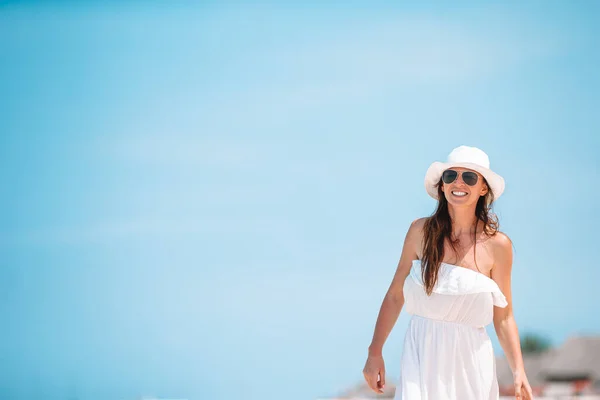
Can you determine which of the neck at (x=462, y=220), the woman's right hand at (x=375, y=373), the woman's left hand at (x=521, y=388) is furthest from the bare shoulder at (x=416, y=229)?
the woman's left hand at (x=521, y=388)

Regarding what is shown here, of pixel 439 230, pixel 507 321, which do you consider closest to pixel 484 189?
pixel 439 230

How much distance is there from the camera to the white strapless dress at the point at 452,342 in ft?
13.5

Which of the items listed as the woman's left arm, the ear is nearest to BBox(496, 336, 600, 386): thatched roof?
the woman's left arm

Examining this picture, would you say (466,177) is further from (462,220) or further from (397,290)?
(397,290)

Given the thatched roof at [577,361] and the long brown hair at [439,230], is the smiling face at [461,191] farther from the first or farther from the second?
the thatched roof at [577,361]

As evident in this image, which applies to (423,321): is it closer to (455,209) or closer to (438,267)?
(438,267)

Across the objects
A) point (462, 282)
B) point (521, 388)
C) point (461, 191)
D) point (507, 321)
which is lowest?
point (521, 388)

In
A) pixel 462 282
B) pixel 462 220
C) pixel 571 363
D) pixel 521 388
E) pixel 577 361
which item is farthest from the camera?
pixel 571 363

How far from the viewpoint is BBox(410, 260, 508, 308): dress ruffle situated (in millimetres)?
4113

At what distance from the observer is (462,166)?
4.29 meters

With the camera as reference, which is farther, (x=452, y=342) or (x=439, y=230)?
(x=439, y=230)

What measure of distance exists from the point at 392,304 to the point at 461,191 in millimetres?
634

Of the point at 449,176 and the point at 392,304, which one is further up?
the point at 449,176

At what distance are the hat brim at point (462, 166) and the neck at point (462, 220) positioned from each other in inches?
6.0
